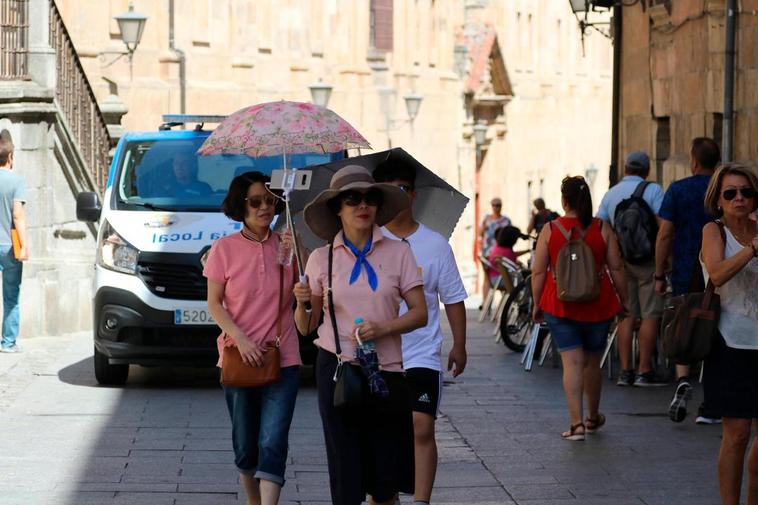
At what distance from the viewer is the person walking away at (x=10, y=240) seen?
54.8 feet

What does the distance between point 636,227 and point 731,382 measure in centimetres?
653

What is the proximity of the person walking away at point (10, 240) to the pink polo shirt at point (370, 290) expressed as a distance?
976 centimetres

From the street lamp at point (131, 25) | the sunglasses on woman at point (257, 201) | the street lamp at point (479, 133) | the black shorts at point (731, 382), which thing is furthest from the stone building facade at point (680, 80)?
the street lamp at point (479, 133)

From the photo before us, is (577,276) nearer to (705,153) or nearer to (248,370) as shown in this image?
(705,153)

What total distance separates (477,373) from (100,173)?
318 inches

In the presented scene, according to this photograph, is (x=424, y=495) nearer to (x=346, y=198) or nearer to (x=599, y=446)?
(x=346, y=198)

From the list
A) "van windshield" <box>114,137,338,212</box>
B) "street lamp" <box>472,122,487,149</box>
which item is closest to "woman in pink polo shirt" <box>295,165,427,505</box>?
"van windshield" <box>114,137,338,212</box>

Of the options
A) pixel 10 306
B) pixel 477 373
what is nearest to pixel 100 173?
pixel 10 306

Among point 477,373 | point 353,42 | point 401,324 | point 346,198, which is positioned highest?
point 353,42

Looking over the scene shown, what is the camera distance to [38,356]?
16703mm

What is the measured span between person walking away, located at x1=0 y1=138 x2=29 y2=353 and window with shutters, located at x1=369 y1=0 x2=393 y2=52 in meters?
26.4

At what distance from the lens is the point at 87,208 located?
1514 centimetres

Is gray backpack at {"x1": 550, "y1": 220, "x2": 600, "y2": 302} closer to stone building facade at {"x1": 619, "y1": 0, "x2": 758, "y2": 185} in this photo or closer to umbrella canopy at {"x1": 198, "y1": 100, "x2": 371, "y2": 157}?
umbrella canopy at {"x1": 198, "y1": 100, "x2": 371, "y2": 157}

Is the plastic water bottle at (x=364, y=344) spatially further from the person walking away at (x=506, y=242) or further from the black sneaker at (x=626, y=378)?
the person walking away at (x=506, y=242)
